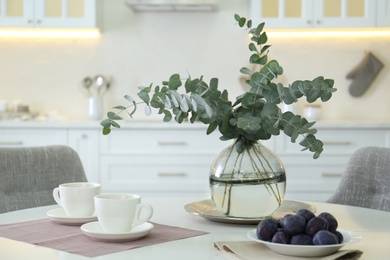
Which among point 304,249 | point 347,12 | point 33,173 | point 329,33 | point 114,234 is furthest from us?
point 329,33

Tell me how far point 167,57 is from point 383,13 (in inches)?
57.4

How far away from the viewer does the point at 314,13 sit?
4523 millimetres

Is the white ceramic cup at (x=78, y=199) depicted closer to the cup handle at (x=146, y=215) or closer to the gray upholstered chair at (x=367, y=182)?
the cup handle at (x=146, y=215)

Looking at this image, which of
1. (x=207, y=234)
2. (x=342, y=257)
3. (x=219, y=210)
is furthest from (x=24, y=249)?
(x=342, y=257)

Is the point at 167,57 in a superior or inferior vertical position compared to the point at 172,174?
superior

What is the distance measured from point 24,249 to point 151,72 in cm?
352

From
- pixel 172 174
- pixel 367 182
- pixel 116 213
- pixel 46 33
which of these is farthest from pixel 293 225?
pixel 46 33

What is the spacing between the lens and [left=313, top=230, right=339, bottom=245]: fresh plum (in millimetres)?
1326

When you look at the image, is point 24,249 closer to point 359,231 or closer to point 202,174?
point 359,231

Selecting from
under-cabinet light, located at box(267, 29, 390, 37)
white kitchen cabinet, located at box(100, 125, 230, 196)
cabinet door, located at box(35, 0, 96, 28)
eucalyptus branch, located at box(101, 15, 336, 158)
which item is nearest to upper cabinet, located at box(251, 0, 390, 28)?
under-cabinet light, located at box(267, 29, 390, 37)

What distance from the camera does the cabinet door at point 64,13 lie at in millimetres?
4535

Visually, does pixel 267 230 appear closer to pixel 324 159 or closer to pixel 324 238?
pixel 324 238

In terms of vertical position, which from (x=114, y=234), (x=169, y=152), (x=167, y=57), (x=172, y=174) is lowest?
(x=172, y=174)

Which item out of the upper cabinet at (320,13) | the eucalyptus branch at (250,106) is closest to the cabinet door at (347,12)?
the upper cabinet at (320,13)
